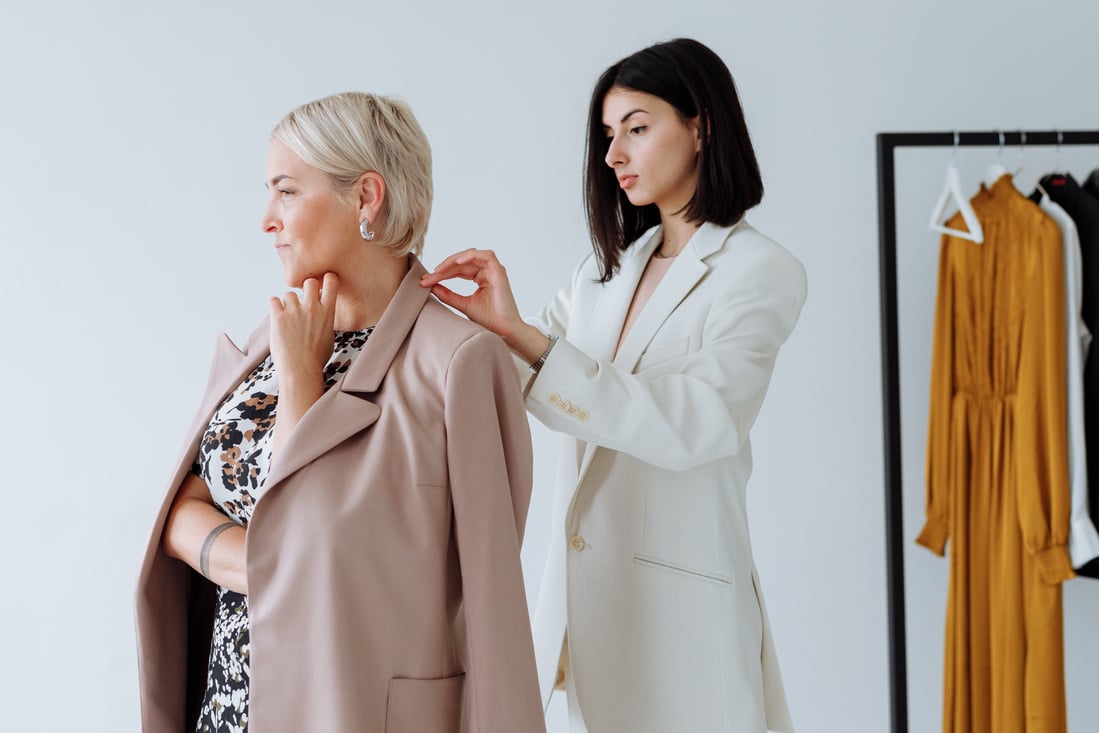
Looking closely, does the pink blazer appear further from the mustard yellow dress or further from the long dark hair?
the mustard yellow dress

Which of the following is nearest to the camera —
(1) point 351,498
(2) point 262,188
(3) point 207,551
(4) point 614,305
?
(1) point 351,498

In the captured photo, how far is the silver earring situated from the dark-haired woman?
0.57ft

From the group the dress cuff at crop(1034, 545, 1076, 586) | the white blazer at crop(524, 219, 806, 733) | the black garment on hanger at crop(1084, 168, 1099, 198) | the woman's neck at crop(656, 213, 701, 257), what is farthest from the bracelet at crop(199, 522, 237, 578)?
the black garment on hanger at crop(1084, 168, 1099, 198)

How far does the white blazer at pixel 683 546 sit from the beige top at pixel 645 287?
8cm

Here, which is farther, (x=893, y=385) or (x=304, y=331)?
(x=893, y=385)

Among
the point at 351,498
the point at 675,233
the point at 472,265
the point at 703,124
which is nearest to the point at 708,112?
the point at 703,124

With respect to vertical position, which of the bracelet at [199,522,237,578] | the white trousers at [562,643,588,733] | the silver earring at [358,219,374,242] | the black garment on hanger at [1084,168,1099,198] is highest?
the black garment on hanger at [1084,168,1099,198]

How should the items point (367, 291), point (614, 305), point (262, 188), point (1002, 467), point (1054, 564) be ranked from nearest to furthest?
point (367, 291)
point (614, 305)
point (1054, 564)
point (1002, 467)
point (262, 188)

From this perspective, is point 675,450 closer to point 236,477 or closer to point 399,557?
point 399,557

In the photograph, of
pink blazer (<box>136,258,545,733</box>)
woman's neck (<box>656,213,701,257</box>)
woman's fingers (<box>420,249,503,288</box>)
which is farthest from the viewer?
woman's neck (<box>656,213,701,257</box>)

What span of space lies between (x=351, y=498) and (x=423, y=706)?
0.94ft

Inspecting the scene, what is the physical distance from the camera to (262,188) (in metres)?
3.15

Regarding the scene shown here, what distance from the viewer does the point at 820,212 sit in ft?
10.3

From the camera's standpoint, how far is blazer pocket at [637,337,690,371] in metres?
1.79
